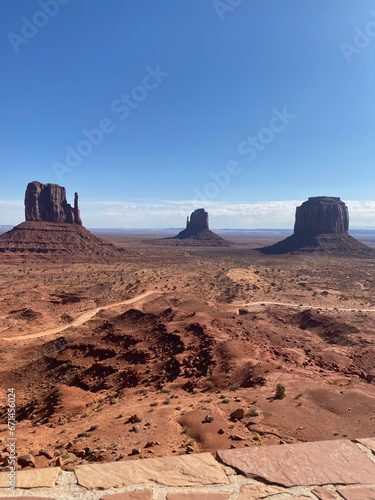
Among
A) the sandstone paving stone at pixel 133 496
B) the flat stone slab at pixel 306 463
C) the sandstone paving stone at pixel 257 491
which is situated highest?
the sandstone paving stone at pixel 133 496

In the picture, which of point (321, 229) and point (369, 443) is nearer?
point (369, 443)

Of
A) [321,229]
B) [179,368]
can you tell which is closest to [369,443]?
[179,368]

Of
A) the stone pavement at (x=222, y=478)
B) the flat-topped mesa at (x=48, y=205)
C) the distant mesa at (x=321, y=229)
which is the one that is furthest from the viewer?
the distant mesa at (x=321, y=229)

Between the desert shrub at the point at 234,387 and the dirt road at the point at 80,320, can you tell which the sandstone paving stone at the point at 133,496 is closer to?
the desert shrub at the point at 234,387

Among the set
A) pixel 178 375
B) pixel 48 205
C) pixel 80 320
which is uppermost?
pixel 48 205

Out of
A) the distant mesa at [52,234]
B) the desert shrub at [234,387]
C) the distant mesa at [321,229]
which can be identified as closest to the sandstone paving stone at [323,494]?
the desert shrub at [234,387]

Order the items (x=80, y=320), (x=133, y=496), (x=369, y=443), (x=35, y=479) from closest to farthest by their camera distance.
→ (x=133, y=496) → (x=35, y=479) → (x=369, y=443) → (x=80, y=320)

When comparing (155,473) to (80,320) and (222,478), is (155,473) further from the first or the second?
(80,320)
